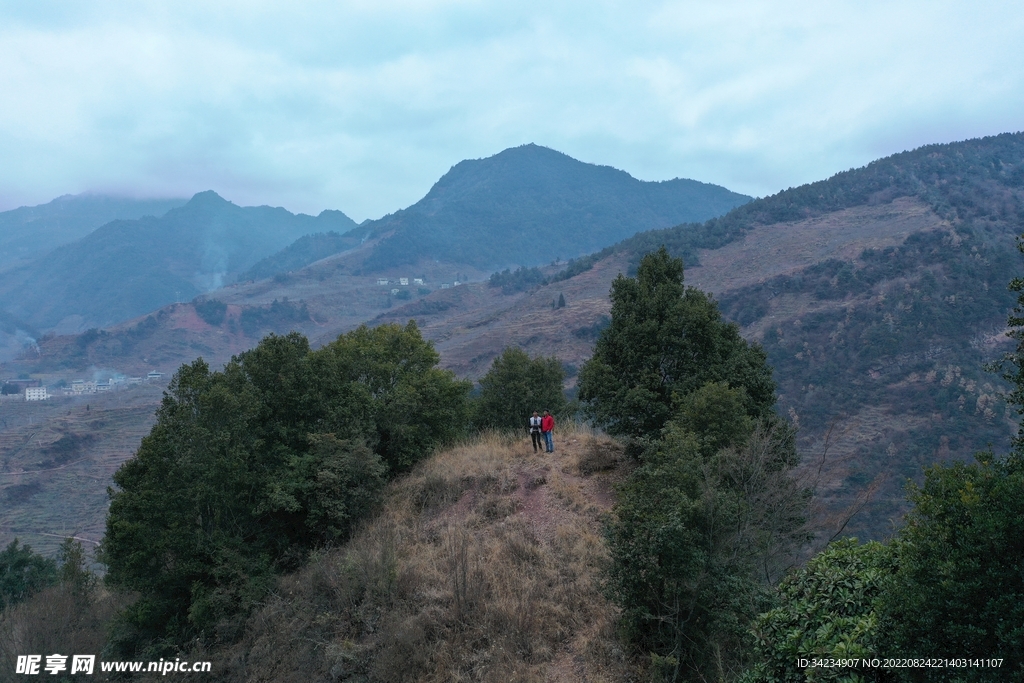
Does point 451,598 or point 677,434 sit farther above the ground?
point 677,434

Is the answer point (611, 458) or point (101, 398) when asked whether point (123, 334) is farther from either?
point (611, 458)

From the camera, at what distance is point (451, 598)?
9.48 m

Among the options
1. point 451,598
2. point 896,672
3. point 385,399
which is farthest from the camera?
point 385,399

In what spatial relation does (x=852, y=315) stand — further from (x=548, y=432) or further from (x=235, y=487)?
(x=235, y=487)

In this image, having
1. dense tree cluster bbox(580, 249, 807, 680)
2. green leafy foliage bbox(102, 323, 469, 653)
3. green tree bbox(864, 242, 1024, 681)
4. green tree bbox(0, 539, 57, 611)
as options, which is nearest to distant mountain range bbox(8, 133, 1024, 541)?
dense tree cluster bbox(580, 249, 807, 680)

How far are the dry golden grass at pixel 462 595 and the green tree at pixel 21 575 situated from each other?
16692 mm

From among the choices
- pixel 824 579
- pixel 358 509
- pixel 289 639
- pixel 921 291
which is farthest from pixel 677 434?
pixel 921 291

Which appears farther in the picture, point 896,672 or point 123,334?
point 123,334

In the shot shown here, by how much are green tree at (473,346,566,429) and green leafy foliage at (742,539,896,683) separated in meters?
15.9

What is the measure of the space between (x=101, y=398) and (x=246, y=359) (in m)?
94.2

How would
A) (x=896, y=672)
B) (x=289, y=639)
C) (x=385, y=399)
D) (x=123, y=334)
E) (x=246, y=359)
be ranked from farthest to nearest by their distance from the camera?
(x=123, y=334) → (x=385, y=399) → (x=246, y=359) → (x=289, y=639) → (x=896, y=672)

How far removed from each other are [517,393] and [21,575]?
65.3 ft

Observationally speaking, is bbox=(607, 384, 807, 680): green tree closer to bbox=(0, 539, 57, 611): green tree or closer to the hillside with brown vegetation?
the hillside with brown vegetation

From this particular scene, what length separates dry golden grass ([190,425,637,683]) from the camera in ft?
27.7
